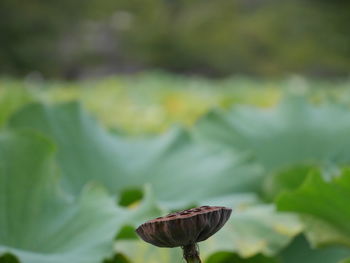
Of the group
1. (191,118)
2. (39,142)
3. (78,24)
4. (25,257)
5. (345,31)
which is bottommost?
(25,257)

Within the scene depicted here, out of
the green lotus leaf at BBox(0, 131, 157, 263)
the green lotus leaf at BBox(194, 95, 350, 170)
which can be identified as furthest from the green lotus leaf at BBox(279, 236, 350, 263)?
the green lotus leaf at BBox(194, 95, 350, 170)

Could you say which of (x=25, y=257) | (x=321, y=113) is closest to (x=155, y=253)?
(x=25, y=257)

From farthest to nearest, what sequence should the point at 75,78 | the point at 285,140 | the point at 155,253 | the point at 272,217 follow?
the point at 75,78 → the point at 285,140 → the point at 272,217 → the point at 155,253

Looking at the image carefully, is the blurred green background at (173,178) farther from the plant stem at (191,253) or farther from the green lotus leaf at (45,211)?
the plant stem at (191,253)

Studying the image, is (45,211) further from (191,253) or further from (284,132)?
(284,132)

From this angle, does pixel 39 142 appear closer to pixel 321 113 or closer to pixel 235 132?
pixel 235 132

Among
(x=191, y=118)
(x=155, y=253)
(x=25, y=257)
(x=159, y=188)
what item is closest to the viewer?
(x=25, y=257)

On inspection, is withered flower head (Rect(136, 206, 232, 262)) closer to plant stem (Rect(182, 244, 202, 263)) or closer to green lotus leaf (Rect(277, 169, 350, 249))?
plant stem (Rect(182, 244, 202, 263))
